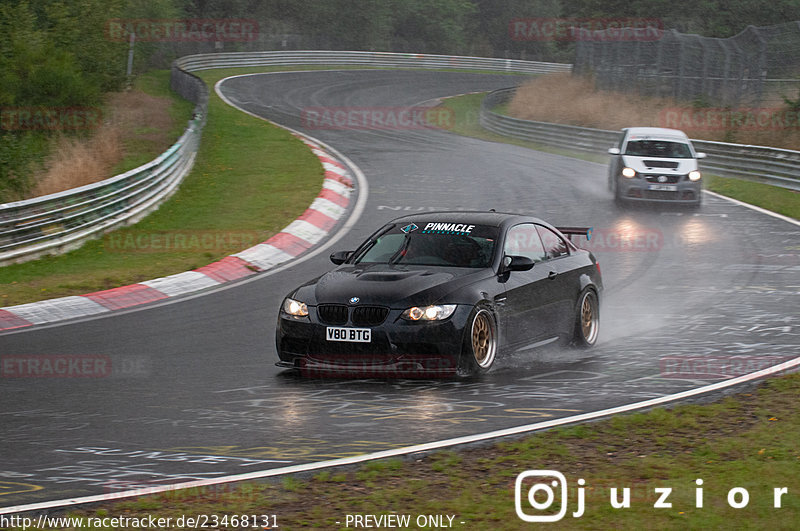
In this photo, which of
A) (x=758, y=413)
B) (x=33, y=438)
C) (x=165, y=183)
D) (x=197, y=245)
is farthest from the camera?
(x=165, y=183)

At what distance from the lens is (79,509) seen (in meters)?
5.38

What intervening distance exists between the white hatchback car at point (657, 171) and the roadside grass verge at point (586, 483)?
14529 mm

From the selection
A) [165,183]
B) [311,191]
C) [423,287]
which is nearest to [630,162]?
[311,191]

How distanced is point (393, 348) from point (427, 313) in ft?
1.31

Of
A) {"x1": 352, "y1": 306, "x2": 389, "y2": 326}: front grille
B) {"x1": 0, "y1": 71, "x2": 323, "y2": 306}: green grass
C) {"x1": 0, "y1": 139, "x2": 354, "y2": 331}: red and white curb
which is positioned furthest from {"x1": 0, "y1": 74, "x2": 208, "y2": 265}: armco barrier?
{"x1": 352, "y1": 306, "x2": 389, "y2": 326}: front grille

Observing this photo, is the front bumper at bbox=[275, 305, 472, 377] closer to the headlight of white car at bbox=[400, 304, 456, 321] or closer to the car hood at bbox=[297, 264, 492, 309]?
the headlight of white car at bbox=[400, 304, 456, 321]

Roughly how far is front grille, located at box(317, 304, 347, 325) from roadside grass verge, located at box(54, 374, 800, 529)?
227 cm

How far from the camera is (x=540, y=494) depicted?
5578 millimetres

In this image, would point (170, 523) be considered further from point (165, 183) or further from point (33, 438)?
point (165, 183)

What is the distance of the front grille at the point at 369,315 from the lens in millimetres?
8484

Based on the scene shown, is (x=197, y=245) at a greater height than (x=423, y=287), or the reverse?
(x=423, y=287)

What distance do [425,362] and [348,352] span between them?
0.64 m

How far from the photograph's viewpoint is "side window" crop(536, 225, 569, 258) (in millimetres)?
10352

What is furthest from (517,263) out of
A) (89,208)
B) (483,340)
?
(89,208)
